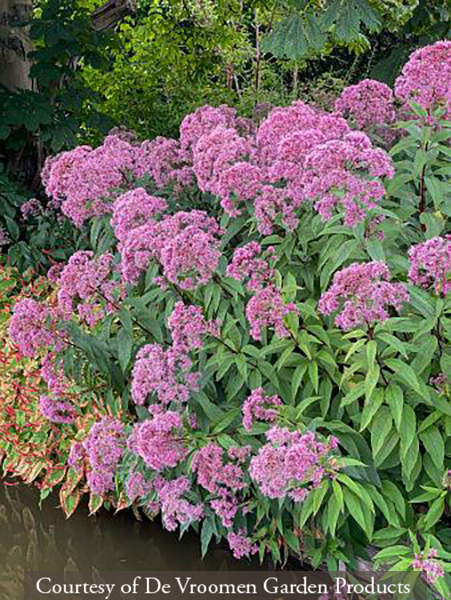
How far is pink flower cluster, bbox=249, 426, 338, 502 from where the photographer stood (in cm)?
234

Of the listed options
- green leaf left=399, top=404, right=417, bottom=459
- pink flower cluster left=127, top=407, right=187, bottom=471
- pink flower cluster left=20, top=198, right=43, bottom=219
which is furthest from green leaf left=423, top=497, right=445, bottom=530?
pink flower cluster left=20, top=198, right=43, bottom=219

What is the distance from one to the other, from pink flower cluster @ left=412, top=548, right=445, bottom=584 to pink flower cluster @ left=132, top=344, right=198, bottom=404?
0.89 m

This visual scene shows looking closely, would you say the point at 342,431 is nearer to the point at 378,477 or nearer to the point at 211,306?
the point at 378,477

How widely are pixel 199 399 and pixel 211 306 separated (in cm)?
33

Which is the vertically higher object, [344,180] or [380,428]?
[344,180]

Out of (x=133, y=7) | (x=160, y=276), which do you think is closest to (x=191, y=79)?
(x=133, y=7)

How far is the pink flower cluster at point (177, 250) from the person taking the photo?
2.64 m

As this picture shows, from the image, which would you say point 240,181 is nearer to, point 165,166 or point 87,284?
point 87,284

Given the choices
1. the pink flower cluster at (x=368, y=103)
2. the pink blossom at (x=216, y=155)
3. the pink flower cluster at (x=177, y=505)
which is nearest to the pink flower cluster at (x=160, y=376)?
the pink flower cluster at (x=177, y=505)

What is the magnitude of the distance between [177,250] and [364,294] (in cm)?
64

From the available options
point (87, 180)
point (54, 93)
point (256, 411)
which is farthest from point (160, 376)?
point (54, 93)

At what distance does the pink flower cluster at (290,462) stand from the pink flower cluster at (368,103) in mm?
1481

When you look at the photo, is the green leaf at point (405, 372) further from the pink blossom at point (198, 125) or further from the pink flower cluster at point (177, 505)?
the pink blossom at point (198, 125)

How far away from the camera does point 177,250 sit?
263cm
